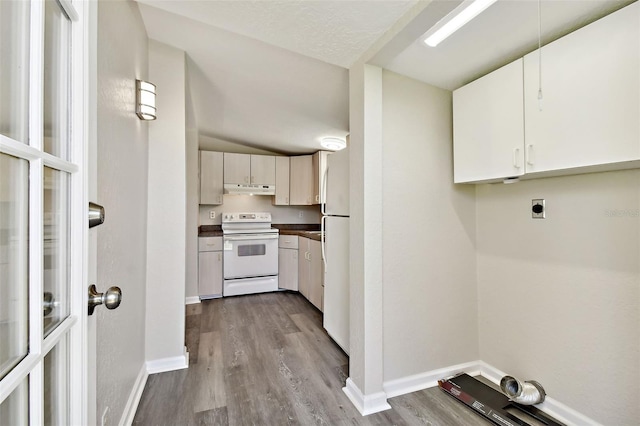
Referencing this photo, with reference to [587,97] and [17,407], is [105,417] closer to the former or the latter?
[17,407]

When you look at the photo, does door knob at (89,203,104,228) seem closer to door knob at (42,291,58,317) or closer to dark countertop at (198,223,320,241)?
door knob at (42,291,58,317)

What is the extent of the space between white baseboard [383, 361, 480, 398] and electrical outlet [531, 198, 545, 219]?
44.0 inches

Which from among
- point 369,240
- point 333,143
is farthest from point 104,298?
point 333,143

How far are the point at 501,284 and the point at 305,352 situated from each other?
1.55 metres

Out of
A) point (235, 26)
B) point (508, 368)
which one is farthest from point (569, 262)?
point (235, 26)

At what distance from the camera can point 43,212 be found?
1.81 feet

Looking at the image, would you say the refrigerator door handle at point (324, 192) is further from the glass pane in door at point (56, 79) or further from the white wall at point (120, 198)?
the glass pane in door at point (56, 79)

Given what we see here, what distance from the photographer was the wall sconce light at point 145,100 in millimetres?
1687

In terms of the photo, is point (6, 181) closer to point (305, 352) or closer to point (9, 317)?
point (9, 317)

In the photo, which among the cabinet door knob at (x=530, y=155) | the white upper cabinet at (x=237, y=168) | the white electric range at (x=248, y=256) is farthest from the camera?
the white upper cabinet at (x=237, y=168)

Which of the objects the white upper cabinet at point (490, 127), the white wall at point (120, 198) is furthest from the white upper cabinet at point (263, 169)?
the white upper cabinet at point (490, 127)

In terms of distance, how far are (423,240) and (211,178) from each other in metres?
3.17

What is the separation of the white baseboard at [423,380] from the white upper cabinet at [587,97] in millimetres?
1392

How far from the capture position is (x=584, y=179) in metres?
1.47
